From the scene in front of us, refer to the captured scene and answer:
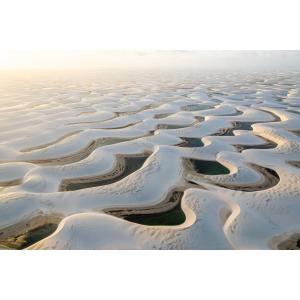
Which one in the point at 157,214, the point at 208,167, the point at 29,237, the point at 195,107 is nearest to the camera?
the point at 29,237

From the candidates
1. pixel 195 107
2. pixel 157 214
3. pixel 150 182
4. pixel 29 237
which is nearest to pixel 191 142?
pixel 150 182

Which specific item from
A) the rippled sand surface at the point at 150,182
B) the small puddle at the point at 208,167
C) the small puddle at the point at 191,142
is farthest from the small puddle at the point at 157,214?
the small puddle at the point at 191,142

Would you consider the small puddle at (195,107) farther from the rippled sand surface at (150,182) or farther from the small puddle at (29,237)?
the small puddle at (29,237)

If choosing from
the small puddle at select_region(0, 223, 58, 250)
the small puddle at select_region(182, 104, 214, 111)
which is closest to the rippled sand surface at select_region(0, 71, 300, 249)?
the small puddle at select_region(0, 223, 58, 250)

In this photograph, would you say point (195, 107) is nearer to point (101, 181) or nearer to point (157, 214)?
point (101, 181)

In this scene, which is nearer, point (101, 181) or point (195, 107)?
point (101, 181)

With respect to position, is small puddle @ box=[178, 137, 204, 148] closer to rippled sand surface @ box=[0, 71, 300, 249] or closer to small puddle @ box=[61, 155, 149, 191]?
rippled sand surface @ box=[0, 71, 300, 249]

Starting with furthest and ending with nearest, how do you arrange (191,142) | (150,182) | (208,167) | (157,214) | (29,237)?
(191,142) < (208,167) < (150,182) < (157,214) < (29,237)
